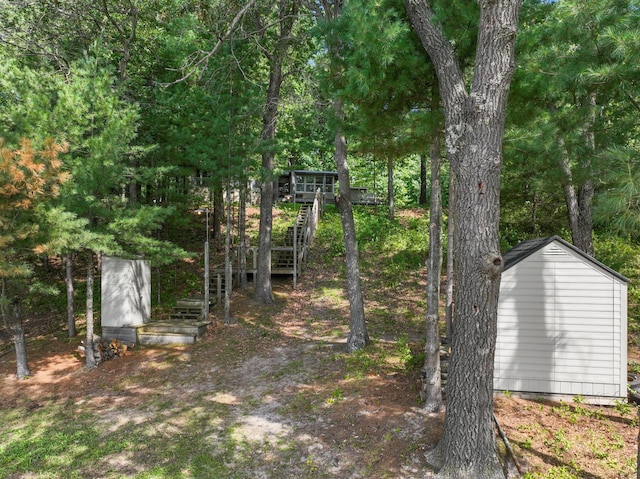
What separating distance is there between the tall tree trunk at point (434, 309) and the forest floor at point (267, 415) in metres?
0.31

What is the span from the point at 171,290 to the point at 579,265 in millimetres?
12123

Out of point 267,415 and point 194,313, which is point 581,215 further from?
point 194,313

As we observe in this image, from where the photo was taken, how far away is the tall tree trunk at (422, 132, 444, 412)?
6598mm

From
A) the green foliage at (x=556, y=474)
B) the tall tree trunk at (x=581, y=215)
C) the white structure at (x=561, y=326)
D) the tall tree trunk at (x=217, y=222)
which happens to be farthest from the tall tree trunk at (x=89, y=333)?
the tall tree trunk at (x=581, y=215)

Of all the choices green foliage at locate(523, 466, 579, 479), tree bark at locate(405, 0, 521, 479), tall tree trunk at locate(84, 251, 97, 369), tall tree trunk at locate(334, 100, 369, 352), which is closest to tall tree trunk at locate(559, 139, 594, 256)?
tall tree trunk at locate(334, 100, 369, 352)

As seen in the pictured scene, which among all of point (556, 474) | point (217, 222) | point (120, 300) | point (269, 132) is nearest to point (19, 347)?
point (120, 300)

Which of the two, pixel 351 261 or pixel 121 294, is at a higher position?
pixel 351 261

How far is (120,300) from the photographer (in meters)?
10.7

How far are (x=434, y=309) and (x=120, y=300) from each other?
800cm

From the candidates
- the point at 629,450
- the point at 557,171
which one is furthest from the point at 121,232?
the point at 629,450

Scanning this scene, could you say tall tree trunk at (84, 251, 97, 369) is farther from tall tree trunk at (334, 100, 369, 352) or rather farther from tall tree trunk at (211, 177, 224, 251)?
tall tree trunk at (211, 177, 224, 251)

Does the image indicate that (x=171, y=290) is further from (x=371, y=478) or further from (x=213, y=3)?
(x=371, y=478)

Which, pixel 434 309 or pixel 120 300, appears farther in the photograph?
pixel 120 300

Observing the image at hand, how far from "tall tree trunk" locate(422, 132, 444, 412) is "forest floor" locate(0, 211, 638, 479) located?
31 cm
